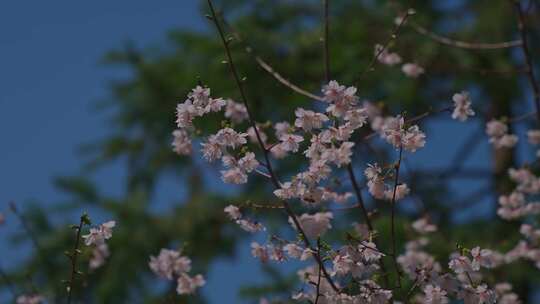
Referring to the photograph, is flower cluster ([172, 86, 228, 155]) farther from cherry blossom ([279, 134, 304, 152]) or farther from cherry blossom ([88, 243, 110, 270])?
cherry blossom ([88, 243, 110, 270])

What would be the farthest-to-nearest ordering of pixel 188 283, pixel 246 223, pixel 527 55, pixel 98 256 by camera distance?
pixel 98 256, pixel 527 55, pixel 188 283, pixel 246 223

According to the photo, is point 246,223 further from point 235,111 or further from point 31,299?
point 31,299

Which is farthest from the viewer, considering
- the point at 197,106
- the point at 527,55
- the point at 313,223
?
the point at 527,55

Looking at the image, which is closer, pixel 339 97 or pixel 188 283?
pixel 339 97

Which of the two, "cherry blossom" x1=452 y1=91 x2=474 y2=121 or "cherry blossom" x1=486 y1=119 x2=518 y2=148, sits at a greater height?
"cherry blossom" x1=486 y1=119 x2=518 y2=148

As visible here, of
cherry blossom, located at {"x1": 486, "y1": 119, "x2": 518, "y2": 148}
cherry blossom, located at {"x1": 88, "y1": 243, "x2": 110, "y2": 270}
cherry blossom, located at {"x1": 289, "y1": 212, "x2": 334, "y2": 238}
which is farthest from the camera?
cherry blossom, located at {"x1": 486, "y1": 119, "x2": 518, "y2": 148}

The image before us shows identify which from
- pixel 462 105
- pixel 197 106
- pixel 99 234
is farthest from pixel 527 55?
pixel 99 234

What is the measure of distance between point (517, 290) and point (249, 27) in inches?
103

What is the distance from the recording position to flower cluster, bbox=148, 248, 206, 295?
9.26 ft

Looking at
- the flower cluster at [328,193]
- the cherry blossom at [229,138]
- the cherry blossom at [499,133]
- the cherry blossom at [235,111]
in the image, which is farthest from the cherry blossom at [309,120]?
the cherry blossom at [499,133]

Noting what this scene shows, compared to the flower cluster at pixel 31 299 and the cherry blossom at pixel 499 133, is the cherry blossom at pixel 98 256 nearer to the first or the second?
the flower cluster at pixel 31 299

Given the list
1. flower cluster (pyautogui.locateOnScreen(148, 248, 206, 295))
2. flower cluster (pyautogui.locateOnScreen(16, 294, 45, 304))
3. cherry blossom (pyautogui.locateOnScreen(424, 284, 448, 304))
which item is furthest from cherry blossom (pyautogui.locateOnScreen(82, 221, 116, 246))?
cherry blossom (pyautogui.locateOnScreen(424, 284, 448, 304))

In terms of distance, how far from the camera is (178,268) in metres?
2.85

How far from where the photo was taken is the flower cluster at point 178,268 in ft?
9.26
